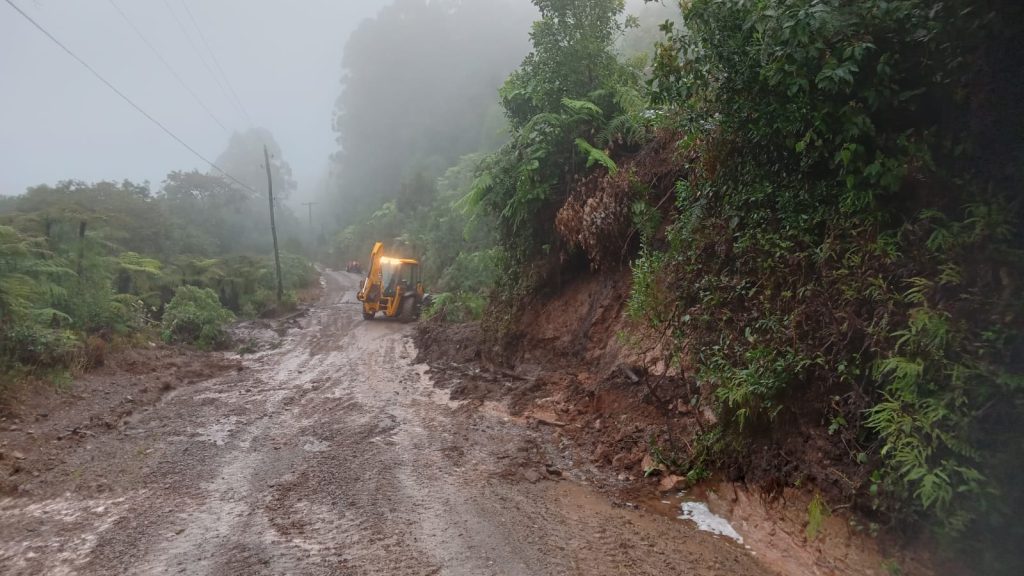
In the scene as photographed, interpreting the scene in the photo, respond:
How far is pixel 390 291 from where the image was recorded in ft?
71.6

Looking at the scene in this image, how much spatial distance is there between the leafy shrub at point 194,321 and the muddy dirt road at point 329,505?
6.90m

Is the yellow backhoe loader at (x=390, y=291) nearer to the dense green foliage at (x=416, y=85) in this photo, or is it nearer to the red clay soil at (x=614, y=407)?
the red clay soil at (x=614, y=407)

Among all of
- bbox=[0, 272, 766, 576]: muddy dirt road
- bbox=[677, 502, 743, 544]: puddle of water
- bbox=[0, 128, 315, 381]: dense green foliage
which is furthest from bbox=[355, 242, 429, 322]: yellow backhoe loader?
bbox=[677, 502, 743, 544]: puddle of water

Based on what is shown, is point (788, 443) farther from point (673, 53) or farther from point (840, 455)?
point (673, 53)

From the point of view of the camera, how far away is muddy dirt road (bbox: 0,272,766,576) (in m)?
4.20

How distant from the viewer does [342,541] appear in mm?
4457

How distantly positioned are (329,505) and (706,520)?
3347 mm

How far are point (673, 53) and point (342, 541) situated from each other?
6043mm

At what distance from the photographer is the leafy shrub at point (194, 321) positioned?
1536cm

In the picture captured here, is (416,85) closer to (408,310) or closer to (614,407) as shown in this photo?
(408,310)

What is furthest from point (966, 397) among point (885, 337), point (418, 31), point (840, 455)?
point (418, 31)

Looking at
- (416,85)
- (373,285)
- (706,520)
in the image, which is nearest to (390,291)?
(373,285)

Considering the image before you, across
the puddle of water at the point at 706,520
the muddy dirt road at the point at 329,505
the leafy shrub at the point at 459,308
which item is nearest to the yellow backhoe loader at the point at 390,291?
the leafy shrub at the point at 459,308

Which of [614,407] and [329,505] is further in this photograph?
[614,407]
